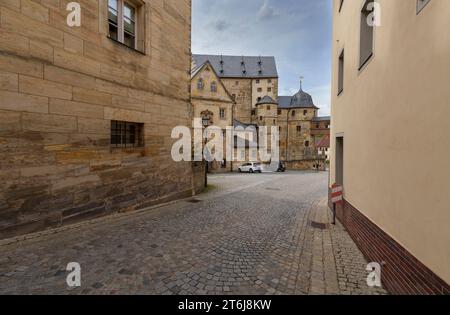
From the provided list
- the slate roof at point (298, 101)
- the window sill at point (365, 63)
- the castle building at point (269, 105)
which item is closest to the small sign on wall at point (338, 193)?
the window sill at point (365, 63)

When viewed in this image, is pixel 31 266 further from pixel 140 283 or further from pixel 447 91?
pixel 447 91

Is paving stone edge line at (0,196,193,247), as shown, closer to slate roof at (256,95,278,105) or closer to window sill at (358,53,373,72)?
window sill at (358,53,373,72)

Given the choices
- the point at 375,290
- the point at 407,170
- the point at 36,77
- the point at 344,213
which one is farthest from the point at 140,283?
the point at 344,213

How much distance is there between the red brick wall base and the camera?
8.34 feet

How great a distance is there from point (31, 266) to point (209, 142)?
2932 centimetres

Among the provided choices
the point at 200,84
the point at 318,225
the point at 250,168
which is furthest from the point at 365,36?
the point at 250,168

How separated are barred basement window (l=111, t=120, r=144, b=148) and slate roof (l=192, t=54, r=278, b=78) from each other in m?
49.6

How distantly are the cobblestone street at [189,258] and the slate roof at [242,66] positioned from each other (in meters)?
51.7

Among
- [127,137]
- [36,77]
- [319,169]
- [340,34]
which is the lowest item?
[319,169]

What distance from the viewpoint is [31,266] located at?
372cm

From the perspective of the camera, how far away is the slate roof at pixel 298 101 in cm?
5381

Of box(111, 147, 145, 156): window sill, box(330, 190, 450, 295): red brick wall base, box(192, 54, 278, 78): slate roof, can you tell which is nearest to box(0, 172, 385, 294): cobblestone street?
box(330, 190, 450, 295): red brick wall base

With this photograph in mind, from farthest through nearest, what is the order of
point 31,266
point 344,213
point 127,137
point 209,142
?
point 209,142, point 127,137, point 344,213, point 31,266

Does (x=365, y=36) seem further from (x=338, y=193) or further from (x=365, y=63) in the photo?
(x=338, y=193)
